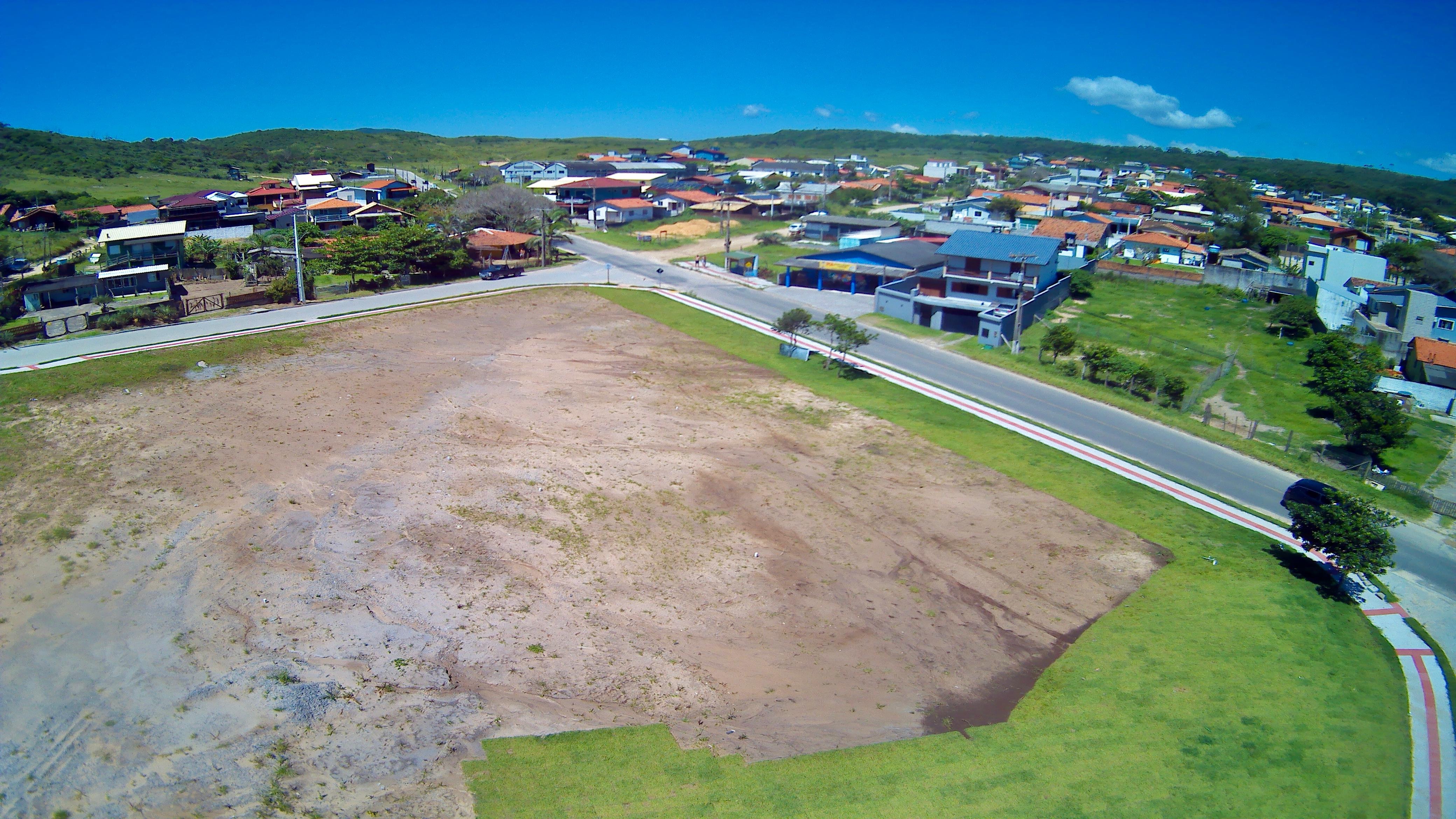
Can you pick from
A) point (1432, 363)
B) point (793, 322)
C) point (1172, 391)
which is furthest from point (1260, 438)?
point (793, 322)

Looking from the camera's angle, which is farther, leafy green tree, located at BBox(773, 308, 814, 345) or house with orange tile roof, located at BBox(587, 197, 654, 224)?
house with orange tile roof, located at BBox(587, 197, 654, 224)

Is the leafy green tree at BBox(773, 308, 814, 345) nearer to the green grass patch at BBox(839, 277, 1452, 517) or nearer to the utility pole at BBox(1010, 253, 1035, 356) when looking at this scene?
Answer: the green grass patch at BBox(839, 277, 1452, 517)

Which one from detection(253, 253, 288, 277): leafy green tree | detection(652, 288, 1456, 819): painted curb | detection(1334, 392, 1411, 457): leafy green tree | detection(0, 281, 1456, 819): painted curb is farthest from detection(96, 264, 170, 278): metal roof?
detection(1334, 392, 1411, 457): leafy green tree

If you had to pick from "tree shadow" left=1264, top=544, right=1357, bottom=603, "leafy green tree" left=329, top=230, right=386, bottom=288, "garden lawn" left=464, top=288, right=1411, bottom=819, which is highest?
"leafy green tree" left=329, top=230, right=386, bottom=288

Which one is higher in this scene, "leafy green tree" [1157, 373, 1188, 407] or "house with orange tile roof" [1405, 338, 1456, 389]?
"house with orange tile roof" [1405, 338, 1456, 389]

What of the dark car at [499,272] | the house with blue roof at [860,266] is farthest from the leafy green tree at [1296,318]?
the dark car at [499,272]

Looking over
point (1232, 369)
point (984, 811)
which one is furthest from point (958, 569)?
point (1232, 369)

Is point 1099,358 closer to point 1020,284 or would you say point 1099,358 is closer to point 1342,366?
point 1020,284

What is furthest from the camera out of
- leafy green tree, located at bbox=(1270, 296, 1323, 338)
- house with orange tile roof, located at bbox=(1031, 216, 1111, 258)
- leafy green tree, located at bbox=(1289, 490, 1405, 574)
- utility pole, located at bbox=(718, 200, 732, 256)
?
house with orange tile roof, located at bbox=(1031, 216, 1111, 258)

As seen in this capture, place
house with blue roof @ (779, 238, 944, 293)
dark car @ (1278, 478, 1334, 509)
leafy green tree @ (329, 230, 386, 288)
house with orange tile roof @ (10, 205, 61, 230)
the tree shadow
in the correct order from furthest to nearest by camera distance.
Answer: house with orange tile roof @ (10, 205, 61, 230)
house with blue roof @ (779, 238, 944, 293)
leafy green tree @ (329, 230, 386, 288)
dark car @ (1278, 478, 1334, 509)
the tree shadow
